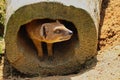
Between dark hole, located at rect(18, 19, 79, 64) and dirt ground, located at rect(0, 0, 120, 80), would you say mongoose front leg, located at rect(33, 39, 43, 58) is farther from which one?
dirt ground, located at rect(0, 0, 120, 80)

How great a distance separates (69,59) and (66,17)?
550mm

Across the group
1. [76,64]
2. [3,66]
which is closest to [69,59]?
[76,64]

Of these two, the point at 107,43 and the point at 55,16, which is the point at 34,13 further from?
the point at 107,43

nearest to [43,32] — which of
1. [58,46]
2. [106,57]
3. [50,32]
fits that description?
[50,32]

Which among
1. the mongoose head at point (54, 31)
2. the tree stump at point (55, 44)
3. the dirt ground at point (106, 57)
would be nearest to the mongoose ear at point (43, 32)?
the mongoose head at point (54, 31)

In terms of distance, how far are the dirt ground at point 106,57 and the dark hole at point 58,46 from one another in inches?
8.9

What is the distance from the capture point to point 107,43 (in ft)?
16.3

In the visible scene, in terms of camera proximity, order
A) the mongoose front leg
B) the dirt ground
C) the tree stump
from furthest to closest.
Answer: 1. the mongoose front leg
2. the dirt ground
3. the tree stump

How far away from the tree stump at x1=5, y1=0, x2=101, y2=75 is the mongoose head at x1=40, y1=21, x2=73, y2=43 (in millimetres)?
75

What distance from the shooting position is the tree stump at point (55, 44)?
4.21 m

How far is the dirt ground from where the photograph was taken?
14.5 ft

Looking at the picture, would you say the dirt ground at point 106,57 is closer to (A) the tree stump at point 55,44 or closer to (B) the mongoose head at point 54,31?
(A) the tree stump at point 55,44

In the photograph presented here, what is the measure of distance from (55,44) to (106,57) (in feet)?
2.00

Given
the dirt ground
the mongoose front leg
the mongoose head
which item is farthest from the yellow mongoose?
the dirt ground
